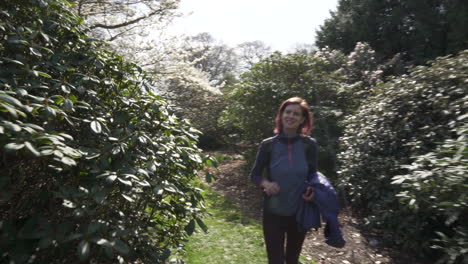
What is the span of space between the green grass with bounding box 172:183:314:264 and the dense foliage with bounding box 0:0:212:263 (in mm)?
1472

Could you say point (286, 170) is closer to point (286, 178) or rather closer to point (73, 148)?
point (286, 178)

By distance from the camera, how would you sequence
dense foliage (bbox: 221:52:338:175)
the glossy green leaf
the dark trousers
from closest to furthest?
the glossy green leaf → the dark trousers → dense foliage (bbox: 221:52:338:175)

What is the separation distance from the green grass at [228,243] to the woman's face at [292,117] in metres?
1.36

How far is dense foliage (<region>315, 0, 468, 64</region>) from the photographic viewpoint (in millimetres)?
13692

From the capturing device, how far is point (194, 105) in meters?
13.8

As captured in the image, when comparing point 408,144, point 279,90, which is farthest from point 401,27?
point 408,144

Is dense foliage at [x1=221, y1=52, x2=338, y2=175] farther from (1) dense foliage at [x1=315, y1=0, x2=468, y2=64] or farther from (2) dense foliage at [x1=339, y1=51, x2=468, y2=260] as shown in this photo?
(1) dense foliage at [x1=315, y1=0, x2=468, y2=64]

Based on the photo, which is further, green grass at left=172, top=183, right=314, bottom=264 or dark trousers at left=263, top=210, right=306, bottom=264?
green grass at left=172, top=183, right=314, bottom=264

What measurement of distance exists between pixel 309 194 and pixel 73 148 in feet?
5.88

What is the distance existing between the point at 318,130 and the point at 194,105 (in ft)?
25.5

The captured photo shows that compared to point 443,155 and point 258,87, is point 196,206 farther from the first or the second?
point 258,87

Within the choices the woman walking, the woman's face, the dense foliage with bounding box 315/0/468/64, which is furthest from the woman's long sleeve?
the dense foliage with bounding box 315/0/468/64

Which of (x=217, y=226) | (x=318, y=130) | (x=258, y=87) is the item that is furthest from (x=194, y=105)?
(x=217, y=226)

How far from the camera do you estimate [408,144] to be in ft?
13.1
